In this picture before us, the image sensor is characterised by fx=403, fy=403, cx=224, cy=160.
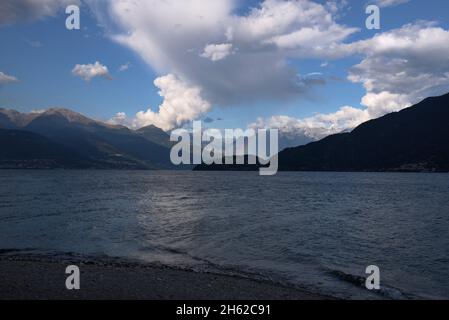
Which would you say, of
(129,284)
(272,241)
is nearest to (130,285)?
(129,284)

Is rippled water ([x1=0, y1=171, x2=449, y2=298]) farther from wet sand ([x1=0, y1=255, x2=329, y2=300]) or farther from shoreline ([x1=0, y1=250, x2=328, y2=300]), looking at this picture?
wet sand ([x1=0, y1=255, x2=329, y2=300])

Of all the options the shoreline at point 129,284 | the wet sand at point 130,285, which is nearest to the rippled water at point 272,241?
the shoreline at point 129,284

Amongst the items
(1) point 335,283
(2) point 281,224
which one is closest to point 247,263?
(1) point 335,283

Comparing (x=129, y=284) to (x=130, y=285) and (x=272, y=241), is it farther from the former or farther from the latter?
(x=272, y=241)

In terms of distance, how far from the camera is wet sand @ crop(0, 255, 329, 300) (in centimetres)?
2083

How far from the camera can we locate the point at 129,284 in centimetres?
2336

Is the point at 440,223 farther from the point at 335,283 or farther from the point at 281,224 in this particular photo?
the point at 335,283

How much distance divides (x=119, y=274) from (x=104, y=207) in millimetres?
54376

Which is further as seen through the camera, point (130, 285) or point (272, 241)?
point (272, 241)

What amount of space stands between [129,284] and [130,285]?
0.85ft

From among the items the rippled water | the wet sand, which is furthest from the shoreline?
the rippled water

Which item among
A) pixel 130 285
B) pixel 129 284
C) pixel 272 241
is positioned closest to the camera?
pixel 130 285

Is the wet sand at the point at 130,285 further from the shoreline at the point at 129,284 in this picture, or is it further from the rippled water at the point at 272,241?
the rippled water at the point at 272,241

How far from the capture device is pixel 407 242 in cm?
4441
